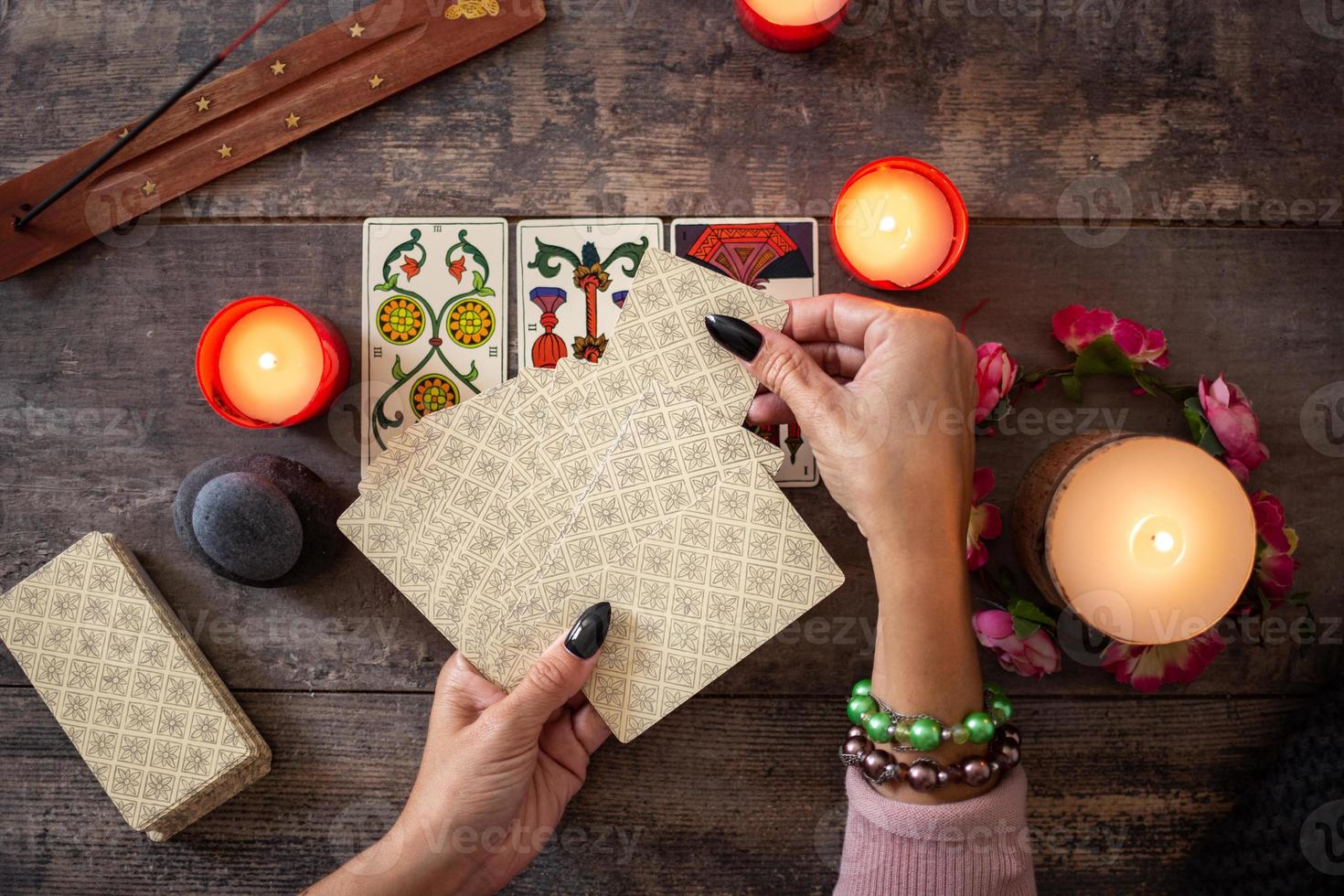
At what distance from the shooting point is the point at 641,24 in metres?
1.13

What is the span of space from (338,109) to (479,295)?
0.33 meters

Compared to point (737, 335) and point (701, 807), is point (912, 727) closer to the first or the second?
point (701, 807)

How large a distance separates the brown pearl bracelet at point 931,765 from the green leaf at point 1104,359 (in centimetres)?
49

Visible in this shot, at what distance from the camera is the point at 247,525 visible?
986 millimetres

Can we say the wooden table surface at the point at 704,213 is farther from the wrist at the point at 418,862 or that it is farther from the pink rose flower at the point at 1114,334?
the wrist at the point at 418,862

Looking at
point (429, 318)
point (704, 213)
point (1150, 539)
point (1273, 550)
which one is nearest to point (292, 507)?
point (429, 318)

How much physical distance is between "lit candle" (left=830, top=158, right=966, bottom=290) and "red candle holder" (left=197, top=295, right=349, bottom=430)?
0.68 meters

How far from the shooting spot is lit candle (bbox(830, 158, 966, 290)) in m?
1.03

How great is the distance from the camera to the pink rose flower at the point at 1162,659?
1.05 metres

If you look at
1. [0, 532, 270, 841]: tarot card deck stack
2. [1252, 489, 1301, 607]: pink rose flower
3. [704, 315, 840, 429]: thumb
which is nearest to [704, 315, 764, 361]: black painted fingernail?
[704, 315, 840, 429]: thumb

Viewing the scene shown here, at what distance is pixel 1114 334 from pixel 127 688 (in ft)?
4.55

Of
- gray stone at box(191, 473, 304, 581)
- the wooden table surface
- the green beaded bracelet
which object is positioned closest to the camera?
the green beaded bracelet

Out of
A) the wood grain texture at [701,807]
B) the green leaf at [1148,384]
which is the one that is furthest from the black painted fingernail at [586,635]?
the green leaf at [1148,384]

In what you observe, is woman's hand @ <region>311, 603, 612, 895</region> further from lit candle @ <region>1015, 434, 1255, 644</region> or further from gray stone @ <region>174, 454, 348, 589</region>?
lit candle @ <region>1015, 434, 1255, 644</region>
